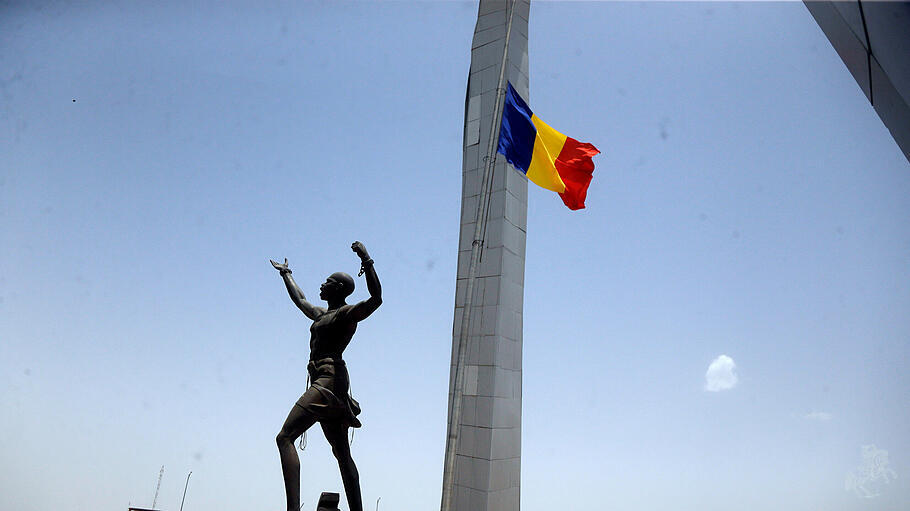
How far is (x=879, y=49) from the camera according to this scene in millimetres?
3363

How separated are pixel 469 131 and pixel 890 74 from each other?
7.77 m

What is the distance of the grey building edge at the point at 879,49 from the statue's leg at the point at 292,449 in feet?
18.0

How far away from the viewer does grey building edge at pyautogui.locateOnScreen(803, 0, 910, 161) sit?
3.05m

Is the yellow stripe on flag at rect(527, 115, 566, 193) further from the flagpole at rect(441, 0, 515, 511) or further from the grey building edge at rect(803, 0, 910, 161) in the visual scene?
the grey building edge at rect(803, 0, 910, 161)

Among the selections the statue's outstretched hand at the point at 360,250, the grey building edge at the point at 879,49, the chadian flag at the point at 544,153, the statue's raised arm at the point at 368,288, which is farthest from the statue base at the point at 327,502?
the grey building edge at the point at 879,49

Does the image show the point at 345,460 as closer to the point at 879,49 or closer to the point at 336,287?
the point at 336,287

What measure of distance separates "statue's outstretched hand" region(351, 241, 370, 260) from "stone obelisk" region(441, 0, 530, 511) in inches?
105

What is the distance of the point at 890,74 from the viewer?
3.31 m

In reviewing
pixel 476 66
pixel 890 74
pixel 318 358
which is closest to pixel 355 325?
pixel 318 358

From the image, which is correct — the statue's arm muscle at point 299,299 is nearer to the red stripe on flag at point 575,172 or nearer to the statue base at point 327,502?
the statue base at point 327,502

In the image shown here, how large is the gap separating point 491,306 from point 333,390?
4258 millimetres

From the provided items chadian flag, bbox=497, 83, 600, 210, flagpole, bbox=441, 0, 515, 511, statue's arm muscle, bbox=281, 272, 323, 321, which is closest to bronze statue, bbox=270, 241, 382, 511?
statue's arm muscle, bbox=281, 272, 323, 321

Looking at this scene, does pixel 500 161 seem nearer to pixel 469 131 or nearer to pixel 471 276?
pixel 469 131

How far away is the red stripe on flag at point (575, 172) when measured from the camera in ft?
27.0
